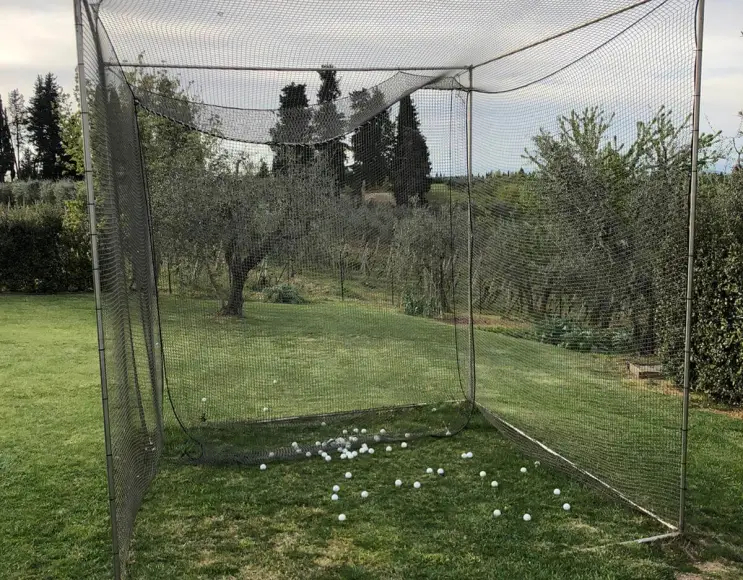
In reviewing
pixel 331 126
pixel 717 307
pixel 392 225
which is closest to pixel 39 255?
pixel 392 225

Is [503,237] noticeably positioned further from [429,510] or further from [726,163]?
[726,163]

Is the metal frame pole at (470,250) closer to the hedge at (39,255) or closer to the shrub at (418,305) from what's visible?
the shrub at (418,305)

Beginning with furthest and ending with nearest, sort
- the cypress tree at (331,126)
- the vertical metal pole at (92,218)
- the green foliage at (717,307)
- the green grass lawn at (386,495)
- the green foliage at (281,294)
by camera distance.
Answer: the green foliage at (717,307)
the green foliage at (281,294)
the cypress tree at (331,126)
the green grass lawn at (386,495)
the vertical metal pole at (92,218)

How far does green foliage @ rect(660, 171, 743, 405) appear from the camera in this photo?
4.64 metres

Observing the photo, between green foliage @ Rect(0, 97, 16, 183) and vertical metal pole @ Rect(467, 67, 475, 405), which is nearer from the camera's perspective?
vertical metal pole @ Rect(467, 67, 475, 405)

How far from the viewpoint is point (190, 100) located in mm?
3846

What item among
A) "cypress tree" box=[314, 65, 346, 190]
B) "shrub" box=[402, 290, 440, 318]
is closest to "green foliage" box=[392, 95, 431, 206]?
"cypress tree" box=[314, 65, 346, 190]

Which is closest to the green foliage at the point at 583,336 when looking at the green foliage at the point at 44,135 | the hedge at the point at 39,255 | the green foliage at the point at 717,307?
the green foliage at the point at 717,307

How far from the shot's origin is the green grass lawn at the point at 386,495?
2.63 meters

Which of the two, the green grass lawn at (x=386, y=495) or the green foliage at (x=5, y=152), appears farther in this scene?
the green foliage at (x=5, y=152)

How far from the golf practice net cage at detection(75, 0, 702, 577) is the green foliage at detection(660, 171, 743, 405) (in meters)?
0.20

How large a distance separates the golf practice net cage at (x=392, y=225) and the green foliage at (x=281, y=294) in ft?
0.05

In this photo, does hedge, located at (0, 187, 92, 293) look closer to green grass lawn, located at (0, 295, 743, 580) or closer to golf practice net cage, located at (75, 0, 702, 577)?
green grass lawn, located at (0, 295, 743, 580)

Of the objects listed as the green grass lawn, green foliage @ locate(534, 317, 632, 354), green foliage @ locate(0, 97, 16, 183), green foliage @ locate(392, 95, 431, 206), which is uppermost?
green foliage @ locate(0, 97, 16, 183)
